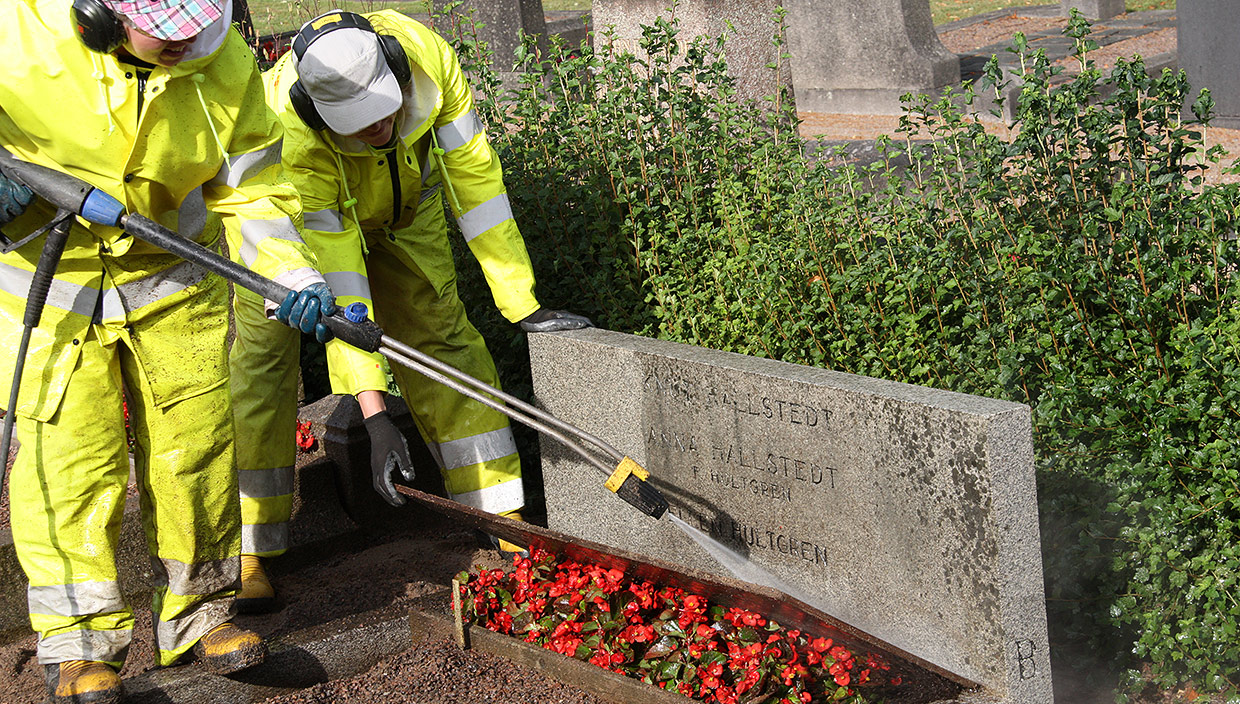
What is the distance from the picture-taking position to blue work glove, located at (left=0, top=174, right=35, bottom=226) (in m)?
3.28

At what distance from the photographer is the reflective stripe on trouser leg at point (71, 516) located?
3457mm

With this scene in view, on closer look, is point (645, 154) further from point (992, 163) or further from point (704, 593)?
point (704, 593)

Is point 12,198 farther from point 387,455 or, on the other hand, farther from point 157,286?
point 387,455

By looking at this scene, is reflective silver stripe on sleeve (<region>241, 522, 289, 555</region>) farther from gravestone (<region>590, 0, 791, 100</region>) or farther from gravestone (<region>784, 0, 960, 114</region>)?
gravestone (<region>784, 0, 960, 114</region>)

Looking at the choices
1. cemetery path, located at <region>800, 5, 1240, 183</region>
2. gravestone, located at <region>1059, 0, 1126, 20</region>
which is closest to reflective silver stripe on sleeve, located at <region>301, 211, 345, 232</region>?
cemetery path, located at <region>800, 5, 1240, 183</region>

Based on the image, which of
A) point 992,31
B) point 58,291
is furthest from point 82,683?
point 992,31

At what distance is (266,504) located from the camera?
466 cm

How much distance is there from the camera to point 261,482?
15.2ft

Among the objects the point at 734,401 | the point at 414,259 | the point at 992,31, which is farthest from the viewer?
the point at 992,31

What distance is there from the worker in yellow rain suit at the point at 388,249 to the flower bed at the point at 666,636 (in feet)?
1.96

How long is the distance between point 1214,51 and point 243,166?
25.8 ft

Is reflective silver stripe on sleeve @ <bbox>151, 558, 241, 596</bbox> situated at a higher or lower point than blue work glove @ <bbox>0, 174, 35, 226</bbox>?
lower

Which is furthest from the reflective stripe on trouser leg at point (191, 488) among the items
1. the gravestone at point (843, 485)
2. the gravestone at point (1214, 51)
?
the gravestone at point (1214, 51)

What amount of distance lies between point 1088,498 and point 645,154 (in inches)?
94.6
